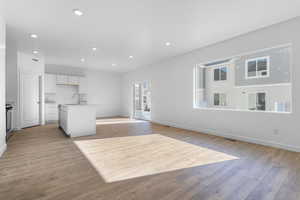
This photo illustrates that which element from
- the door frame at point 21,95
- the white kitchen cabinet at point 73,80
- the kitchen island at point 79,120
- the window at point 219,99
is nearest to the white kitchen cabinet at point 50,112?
the door frame at point 21,95

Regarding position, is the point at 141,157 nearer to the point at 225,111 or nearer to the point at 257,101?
the point at 225,111

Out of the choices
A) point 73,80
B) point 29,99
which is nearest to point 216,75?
point 73,80

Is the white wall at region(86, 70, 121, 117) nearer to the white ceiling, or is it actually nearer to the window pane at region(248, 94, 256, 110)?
the white ceiling

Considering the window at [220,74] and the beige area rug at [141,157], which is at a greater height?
the window at [220,74]

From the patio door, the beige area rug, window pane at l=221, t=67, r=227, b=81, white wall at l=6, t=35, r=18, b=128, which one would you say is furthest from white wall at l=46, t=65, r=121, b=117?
window pane at l=221, t=67, r=227, b=81

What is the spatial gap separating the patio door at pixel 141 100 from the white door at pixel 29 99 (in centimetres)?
483

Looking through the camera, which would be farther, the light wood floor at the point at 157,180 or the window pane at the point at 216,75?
the window pane at the point at 216,75

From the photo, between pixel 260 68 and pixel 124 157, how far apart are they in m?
4.74

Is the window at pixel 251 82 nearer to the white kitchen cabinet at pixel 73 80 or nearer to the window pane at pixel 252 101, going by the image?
the window pane at pixel 252 101

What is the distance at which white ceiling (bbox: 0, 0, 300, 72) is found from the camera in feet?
9.02

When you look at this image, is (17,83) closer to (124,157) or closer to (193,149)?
(124,157)

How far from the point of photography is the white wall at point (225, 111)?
10.6ft

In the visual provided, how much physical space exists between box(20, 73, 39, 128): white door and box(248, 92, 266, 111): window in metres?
7.88

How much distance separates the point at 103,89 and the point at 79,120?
5.15 metres
